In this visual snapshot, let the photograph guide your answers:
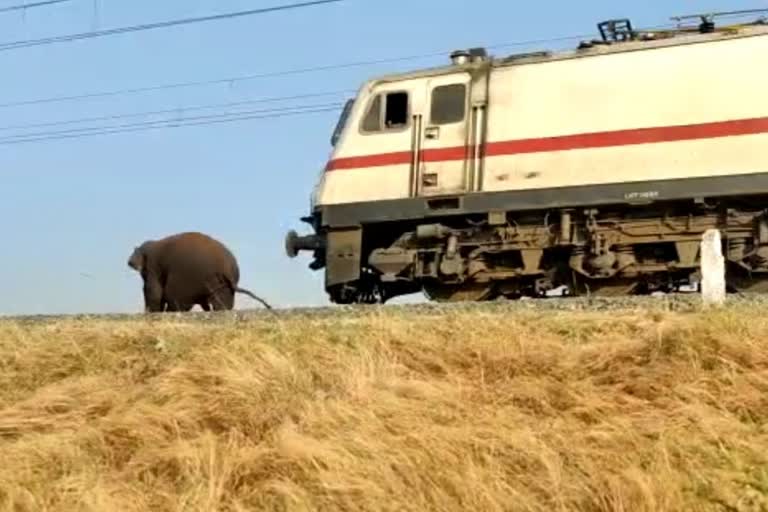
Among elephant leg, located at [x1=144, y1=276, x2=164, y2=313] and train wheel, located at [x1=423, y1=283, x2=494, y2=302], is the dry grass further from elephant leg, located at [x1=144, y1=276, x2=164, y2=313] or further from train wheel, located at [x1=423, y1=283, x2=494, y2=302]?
elephant leg, located at [x1=144, y1=276, x2=164, y2=313]

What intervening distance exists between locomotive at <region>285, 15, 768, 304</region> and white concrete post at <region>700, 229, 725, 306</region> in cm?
238

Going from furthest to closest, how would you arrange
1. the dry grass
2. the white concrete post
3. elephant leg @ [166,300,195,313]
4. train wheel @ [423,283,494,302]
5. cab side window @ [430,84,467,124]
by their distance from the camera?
elephant leg @ [166,300,195,313]
cab side window @ [430,84,467,124]
train wheel @ [423,283,494,302]
the white concrete post
the dry grass

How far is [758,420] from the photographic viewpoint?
523cm

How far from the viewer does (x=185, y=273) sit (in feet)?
43.3

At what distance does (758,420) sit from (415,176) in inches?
294

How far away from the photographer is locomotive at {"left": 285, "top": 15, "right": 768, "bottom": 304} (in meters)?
10.9

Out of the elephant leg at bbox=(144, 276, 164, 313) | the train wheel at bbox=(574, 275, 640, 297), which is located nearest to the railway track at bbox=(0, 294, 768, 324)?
the train wheel at bbox=(574, 275, 640, 297)

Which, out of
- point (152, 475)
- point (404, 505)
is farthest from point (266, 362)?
point (404, 505)

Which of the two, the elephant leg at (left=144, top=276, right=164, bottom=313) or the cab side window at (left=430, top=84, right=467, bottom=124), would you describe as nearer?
the cab side window at (left=430, top=84, right=467, bottom=124)

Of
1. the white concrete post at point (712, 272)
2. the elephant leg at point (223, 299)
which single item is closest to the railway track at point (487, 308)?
the white concrete post at point (712, 272)

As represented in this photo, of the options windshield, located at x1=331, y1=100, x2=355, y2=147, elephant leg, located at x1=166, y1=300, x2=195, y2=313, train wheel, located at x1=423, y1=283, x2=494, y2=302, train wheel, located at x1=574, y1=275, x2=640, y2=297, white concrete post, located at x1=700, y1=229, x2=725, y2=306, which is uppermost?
windshield, located at x1=331, y1=100, x2=355, y2=147

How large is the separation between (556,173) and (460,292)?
1722mm

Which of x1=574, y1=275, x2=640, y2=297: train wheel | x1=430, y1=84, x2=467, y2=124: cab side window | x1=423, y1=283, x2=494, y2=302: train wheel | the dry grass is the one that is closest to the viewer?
the dry grass

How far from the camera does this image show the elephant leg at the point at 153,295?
43.6ft
